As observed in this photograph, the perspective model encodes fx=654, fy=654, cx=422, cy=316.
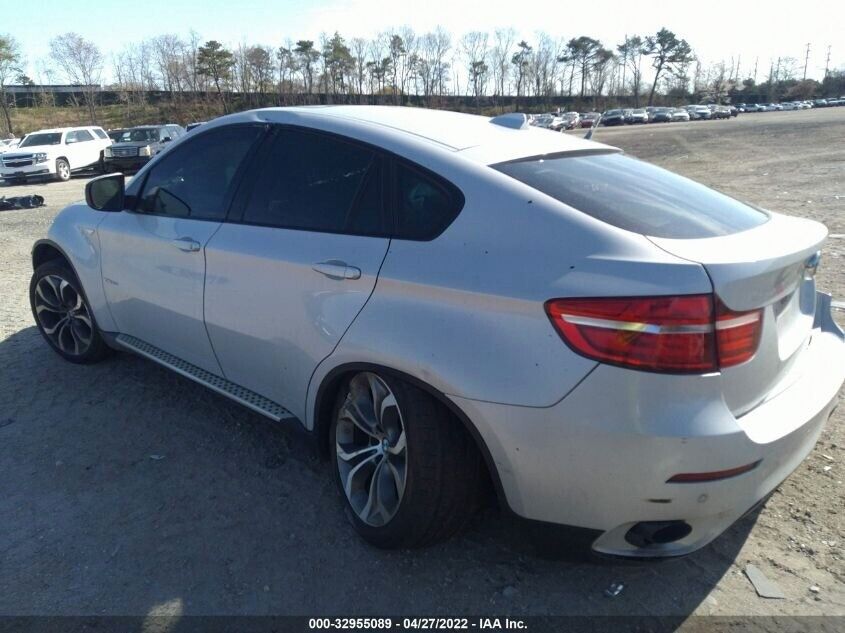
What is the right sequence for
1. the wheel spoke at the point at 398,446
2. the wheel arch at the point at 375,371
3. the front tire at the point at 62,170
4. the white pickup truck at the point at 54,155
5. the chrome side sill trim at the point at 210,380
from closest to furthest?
1. the wheel arch at the point at 375,371
2. the wheel spoke at the point at 398,446
3. the chrome side sill trim at the point at 210,380
4. the white pickup truck at the point at 54,155
5. the front tire at the point at 62,170

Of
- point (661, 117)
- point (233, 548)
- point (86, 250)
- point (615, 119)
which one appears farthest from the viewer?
point (661, 117)

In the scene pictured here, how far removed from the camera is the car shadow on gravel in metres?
2.43

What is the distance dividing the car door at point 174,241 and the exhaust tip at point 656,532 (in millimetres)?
2196

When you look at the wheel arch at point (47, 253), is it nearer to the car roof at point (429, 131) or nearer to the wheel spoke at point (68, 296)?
the wheel spoke at point (68, 296)

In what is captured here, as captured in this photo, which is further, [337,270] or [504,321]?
[337,270]

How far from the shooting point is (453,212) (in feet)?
7.89

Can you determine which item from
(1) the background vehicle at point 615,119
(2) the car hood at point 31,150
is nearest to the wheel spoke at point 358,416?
(2) the car hood at point 31,150

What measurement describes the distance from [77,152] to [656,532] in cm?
2614

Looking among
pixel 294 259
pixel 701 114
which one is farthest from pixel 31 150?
pixel 701 114

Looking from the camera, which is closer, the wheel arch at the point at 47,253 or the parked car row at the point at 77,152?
the wheel arch at the point at 47,253

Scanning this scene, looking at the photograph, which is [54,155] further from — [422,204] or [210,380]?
[422,204]

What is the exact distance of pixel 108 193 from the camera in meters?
3.97

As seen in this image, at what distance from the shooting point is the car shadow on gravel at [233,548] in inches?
95.8

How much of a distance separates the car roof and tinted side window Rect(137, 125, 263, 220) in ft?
0.48
